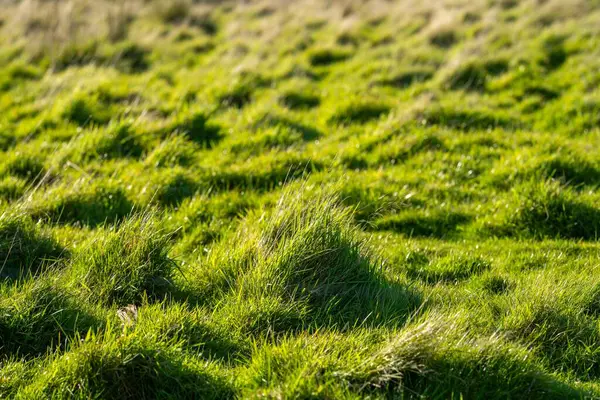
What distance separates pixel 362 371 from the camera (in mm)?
4121

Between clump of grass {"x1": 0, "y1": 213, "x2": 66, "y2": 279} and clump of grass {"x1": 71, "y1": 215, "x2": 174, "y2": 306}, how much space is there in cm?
53

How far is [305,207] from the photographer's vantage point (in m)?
5.45

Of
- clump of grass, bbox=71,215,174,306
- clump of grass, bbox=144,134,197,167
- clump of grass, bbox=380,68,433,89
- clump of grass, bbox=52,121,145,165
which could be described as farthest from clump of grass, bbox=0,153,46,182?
clump of grass, bbox=380,68,433,89

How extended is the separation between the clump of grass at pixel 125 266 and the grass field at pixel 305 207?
0.02 m

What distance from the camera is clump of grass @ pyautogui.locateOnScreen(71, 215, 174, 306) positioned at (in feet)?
16.7

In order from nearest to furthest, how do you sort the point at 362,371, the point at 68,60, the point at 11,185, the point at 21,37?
the point at 362,371 < the point at 11,185 < the point at 68,60 < the point at 21,37

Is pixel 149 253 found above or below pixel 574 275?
above

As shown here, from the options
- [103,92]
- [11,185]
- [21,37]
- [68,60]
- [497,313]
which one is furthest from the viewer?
[21,37]

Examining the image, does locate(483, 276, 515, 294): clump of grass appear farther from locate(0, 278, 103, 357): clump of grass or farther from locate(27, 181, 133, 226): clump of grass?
locate(27, 181, 133, 226): clump of grass

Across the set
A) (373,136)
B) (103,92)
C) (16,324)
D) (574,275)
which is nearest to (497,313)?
(574,275)

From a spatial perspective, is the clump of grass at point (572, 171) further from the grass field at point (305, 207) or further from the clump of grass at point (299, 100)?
the clump of grass at point (299, 100)

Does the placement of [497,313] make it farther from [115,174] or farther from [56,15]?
[56,15]

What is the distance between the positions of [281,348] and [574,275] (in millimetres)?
2388

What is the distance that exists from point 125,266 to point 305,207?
1.40 metres
